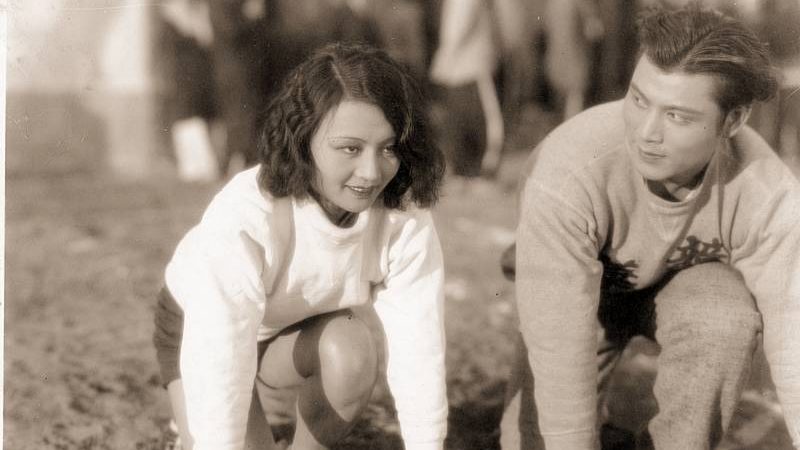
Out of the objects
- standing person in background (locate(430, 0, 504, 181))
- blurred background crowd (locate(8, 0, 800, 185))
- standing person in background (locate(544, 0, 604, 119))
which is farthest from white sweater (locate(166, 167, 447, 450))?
standing person in background (locate(544, 0, 604, 119))

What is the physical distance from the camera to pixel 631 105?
63.9 inches

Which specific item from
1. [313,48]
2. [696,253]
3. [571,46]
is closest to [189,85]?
[313,48]

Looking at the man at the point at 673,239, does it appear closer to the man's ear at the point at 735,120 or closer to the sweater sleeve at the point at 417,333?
the man's ear at the point at 735,120

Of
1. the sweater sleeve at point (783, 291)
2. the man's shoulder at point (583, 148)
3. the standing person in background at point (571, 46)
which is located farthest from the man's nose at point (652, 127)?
the standing person in background at point (571, 46)

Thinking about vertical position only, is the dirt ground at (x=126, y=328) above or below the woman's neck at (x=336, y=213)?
below

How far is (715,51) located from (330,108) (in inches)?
23.3

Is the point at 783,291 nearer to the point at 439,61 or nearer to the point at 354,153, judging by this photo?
the point at 354,153

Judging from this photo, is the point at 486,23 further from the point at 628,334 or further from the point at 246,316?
the point at 246,316

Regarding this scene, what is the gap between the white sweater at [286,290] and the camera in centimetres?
148

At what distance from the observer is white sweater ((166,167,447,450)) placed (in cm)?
148

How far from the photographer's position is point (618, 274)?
180cm

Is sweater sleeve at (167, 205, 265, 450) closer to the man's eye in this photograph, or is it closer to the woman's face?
the woman's face

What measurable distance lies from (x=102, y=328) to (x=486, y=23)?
251 cm

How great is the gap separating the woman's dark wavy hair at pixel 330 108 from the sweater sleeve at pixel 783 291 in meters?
0.57
